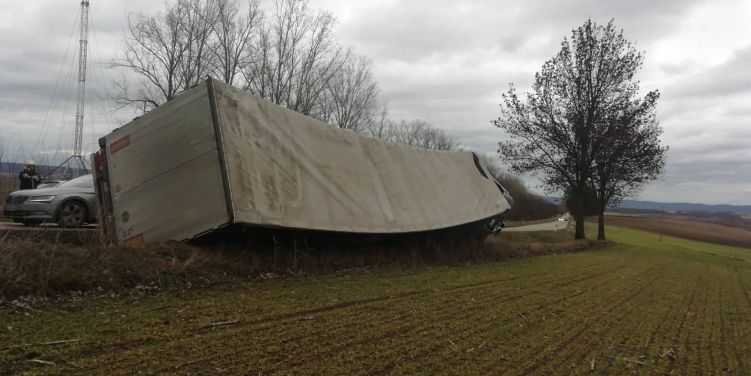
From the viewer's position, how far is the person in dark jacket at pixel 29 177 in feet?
45.1

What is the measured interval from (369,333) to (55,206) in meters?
8.33

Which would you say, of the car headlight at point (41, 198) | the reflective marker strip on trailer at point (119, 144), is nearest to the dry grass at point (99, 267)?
the reflective marker strip on trailer at point (119, 144)

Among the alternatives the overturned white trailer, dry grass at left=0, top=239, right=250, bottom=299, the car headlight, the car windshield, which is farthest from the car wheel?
dry grass at left=0, top=239, right=250, bottom=299

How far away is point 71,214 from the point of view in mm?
10438

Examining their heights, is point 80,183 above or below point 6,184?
below

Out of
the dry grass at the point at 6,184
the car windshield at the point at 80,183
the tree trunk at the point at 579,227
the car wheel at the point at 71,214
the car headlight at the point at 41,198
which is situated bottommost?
the tree trunk at the point at 579,227

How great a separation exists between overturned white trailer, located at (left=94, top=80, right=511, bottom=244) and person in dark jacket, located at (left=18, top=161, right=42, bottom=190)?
6.64m

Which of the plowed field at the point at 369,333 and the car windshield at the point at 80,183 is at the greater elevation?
the car windshield at the point at 80,183

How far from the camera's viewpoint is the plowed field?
12.9 feet

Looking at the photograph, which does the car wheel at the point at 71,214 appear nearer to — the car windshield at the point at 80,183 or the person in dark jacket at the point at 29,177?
the car windshield at the point at 80,183

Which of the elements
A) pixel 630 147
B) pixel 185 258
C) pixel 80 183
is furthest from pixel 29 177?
pixel 630 147

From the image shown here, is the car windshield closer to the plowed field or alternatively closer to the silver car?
the silver car

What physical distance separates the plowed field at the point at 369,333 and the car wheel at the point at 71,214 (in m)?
5.40

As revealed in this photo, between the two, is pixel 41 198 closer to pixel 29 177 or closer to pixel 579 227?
pixel 29 177
